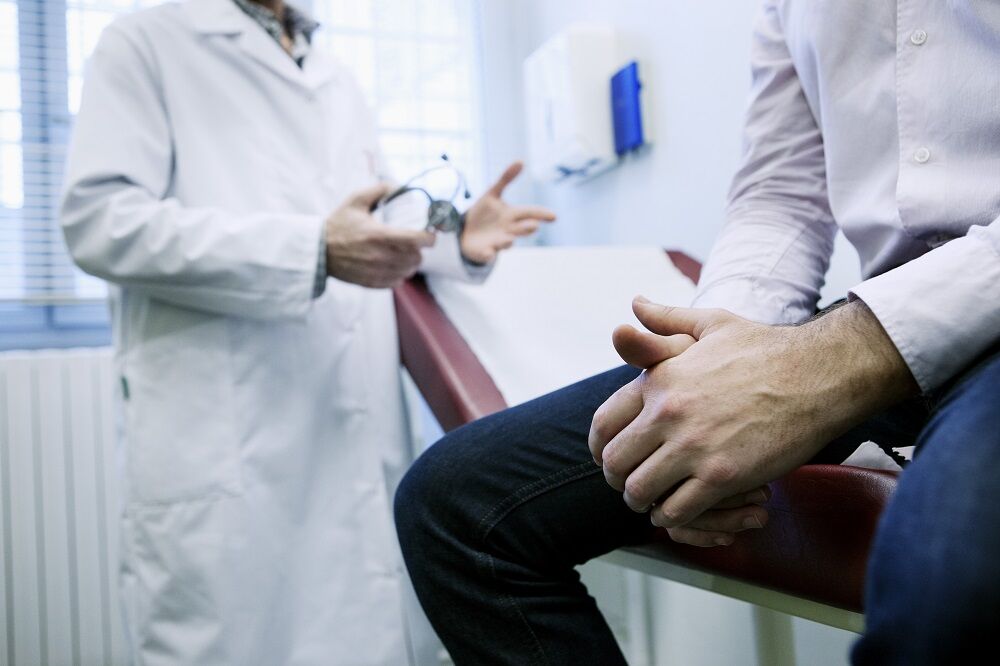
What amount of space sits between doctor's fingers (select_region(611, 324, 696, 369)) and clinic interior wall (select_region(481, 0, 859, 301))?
2.89ft

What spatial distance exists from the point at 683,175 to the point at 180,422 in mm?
1178

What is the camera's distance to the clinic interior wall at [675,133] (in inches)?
62.0

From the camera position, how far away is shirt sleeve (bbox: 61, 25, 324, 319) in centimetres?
108

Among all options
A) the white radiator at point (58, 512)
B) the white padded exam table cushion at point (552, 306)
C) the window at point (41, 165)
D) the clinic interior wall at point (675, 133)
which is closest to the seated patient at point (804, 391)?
the white padded exam table cushion at point (552, 306)

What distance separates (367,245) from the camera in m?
1.10

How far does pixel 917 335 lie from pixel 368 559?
97 centimetres

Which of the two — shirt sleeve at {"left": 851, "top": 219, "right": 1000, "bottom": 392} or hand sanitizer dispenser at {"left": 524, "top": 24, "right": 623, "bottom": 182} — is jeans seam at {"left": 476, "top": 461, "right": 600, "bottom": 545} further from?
hand sanitizer dispenser at {"left": 524, "top": 24, "right": 623, "bottom": 182}

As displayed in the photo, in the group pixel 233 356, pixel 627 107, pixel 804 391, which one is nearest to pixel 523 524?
pixel 804 391

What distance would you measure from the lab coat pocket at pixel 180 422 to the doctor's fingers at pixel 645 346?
0.80m

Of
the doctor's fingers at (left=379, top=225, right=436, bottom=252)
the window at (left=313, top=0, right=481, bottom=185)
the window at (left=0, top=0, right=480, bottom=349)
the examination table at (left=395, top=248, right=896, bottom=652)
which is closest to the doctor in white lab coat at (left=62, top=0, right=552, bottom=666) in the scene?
the doctor's fingers at (left=379, top=225, right=436, bottom=252)

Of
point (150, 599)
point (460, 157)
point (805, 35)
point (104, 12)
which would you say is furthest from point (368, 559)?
point (104, 12)

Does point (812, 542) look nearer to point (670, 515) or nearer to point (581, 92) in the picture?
point (670, 515)

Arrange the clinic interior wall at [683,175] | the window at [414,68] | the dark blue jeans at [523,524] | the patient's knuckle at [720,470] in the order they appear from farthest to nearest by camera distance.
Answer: the window at [414,68] < the clinic interior wall at [683,175] < the dark blue jeans at [523,524] < the patient's knuckle at [720,470]

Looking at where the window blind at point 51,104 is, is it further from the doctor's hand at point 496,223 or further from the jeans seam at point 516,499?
the jeans seam at point 516,499
